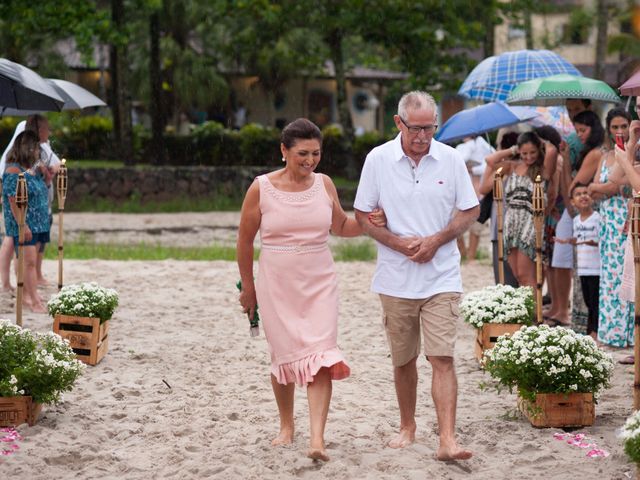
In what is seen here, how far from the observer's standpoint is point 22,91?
8914mm

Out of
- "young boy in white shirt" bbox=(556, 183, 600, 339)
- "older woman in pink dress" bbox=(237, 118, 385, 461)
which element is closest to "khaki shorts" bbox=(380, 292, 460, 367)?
"older woman in pink dress" bbox=(237, 118, 385, 461)

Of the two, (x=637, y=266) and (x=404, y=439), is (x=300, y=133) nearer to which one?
(x=404, y=439)

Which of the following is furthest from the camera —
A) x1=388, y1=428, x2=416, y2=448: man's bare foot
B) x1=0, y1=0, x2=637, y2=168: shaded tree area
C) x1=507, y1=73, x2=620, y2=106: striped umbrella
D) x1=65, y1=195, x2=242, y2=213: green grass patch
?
x1=65, y1=195, x2=242, y2=213: green grass patch

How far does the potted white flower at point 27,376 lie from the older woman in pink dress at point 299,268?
1.44 meters

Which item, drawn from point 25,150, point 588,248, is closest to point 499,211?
point 588,248

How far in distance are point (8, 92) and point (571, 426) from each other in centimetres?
518

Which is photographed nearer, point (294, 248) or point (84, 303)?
point (294, 248)

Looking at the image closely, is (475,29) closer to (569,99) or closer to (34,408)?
(569,99)

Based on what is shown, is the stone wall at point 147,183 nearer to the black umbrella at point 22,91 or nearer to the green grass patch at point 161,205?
the green grass patch at point 161,205

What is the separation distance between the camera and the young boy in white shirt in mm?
9336

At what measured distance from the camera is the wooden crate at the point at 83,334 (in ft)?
27.8

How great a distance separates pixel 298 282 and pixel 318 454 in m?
0.93

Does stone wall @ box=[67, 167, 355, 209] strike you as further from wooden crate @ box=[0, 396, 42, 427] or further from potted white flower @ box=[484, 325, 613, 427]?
wooden crate @ box=[0, 396, 42, 427]

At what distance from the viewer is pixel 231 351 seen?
30.7 feet
